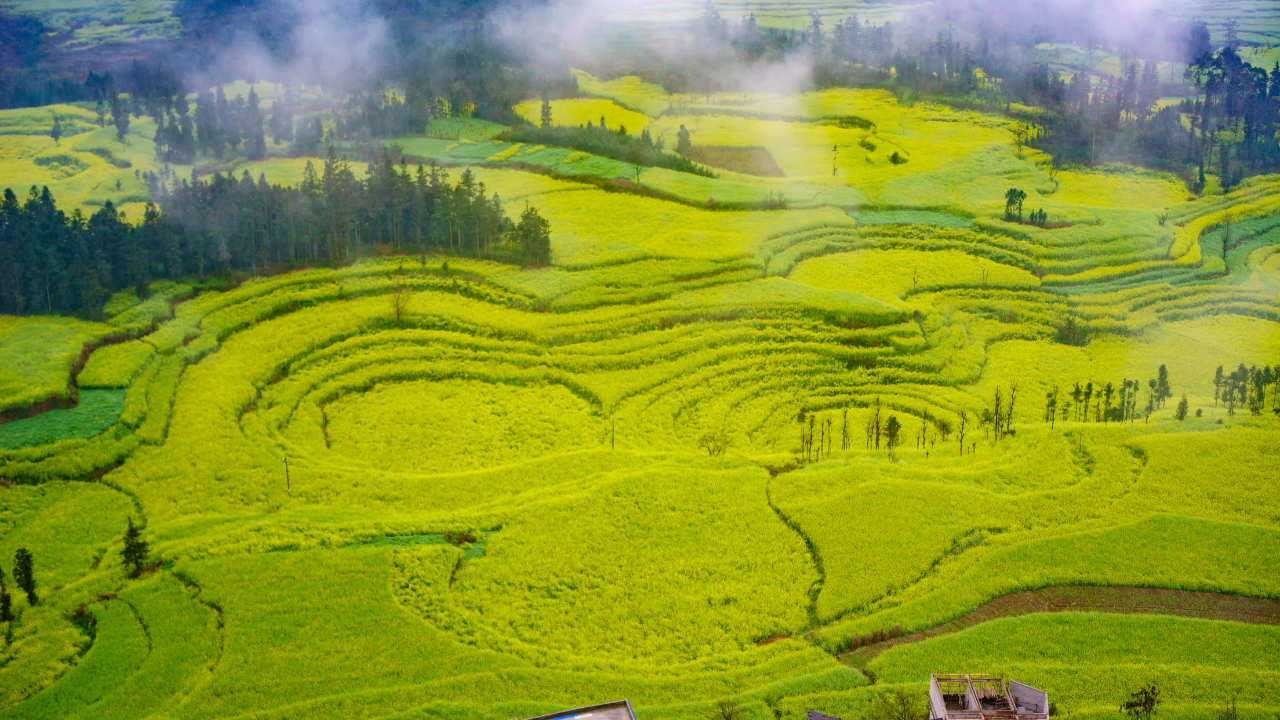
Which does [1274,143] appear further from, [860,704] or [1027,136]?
[860,704]

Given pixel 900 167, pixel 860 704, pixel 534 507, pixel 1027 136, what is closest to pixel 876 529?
pixel 860 704

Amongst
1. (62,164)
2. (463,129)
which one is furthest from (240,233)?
(463,129)

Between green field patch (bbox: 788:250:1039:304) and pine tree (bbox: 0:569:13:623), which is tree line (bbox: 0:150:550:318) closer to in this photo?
green field patch (bbox: 788:250:1039:304)

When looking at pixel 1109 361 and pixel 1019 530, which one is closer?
pixel 1019 530

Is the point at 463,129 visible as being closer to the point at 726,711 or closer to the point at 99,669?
the point at 99,669

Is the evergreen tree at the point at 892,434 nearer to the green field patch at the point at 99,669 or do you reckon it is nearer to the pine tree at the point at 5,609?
the green field patch at the point at 99,669

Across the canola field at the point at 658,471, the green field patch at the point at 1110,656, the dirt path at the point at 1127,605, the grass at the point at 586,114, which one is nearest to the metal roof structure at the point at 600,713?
the canola field at the point at 658,471

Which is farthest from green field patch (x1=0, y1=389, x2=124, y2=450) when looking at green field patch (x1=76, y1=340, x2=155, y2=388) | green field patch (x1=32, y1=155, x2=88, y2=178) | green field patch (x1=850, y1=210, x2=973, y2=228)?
green field patch (x1=850, y1=210, x2=973, y2=228)
